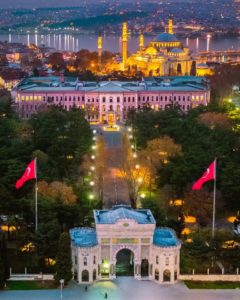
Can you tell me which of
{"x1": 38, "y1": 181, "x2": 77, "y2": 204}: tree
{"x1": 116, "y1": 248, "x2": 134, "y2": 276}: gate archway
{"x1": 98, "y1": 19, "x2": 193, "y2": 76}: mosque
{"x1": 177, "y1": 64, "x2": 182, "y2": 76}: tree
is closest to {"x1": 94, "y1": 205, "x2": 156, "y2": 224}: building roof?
{"x1": 116, "y1": 248, "x2": 134, "y2": 276}: gate archway

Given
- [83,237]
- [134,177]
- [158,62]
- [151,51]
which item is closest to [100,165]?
[134,177]

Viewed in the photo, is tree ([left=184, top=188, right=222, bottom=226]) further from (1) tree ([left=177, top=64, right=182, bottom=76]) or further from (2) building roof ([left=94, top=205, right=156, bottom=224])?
(1) tree ([left=177, top=64, right=182, bottom=76])

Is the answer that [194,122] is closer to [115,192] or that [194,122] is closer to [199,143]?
[199,143]

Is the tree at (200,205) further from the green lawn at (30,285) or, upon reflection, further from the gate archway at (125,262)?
the green lawn at (30,285)

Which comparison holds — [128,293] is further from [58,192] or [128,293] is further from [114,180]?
[114,180]

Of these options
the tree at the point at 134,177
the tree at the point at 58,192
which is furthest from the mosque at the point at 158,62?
the tree at the point at 58,192
